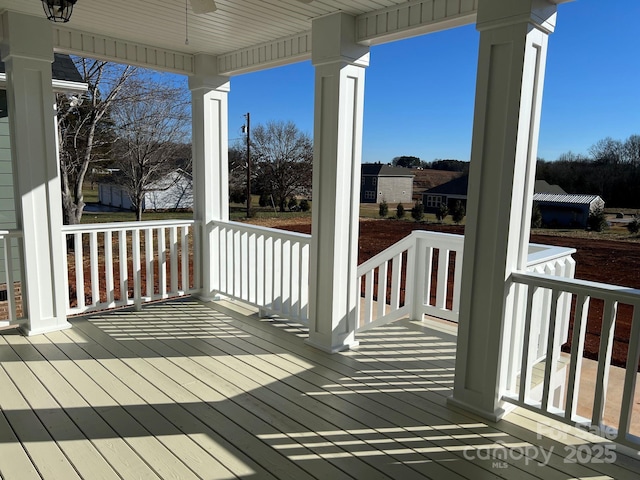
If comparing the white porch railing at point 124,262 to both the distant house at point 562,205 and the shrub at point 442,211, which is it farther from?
the distant house at point 562,205

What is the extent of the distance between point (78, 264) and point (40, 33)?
201 centimetres

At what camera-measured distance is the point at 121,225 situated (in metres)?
4.43

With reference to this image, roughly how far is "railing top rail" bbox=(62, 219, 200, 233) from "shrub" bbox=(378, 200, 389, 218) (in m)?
2.17

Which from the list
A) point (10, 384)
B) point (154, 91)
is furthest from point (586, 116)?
point (154, 91)

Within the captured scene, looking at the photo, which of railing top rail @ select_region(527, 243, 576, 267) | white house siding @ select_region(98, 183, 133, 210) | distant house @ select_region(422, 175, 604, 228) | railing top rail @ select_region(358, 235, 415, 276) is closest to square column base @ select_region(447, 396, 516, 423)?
railing top rail @ select_region(527, 243, 576, 267)

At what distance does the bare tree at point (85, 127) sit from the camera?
9.06m

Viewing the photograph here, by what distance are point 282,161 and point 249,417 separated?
560cm

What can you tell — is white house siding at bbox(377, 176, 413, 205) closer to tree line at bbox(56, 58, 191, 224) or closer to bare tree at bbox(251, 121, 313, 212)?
bare tree at bbox(251, 121, 313, 212)

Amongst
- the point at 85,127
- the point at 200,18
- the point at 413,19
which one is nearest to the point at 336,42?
the point at 413,19

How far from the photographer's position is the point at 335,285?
364 centimetres

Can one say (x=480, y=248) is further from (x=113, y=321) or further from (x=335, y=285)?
(x=113, y=321)

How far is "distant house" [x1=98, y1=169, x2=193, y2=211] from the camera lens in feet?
32.2

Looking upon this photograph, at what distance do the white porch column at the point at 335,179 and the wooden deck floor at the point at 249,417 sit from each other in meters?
0.34

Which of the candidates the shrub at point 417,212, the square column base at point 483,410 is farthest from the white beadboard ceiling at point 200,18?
the square column base at point 483,410
